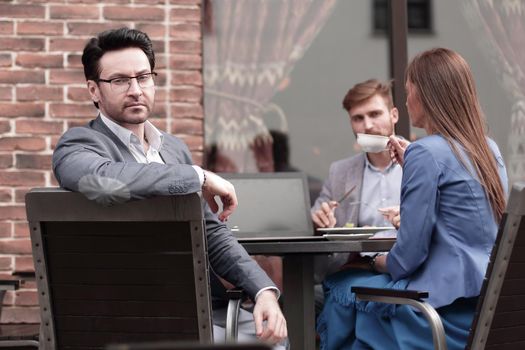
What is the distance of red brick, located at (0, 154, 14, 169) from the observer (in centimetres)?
498

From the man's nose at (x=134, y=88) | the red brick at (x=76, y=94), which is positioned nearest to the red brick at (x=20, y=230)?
the red brick at (x=76, y=94)

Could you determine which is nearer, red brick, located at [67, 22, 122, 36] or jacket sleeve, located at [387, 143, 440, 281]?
jacket sleeve, located at [387, 143, 440, 281]

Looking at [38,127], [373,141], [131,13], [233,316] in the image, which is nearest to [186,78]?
[131,13]

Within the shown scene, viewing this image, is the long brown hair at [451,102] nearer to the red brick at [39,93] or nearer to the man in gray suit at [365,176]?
the man in gray suit at [365,176]

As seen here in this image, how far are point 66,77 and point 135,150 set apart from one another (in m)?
2.15

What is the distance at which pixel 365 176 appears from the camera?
4820mm

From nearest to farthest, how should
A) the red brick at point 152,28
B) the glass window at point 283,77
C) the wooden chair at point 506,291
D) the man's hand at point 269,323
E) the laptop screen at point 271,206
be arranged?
the wooden chair at point 506,291
the man's hand at point 269,323
the laptop screen at point 271,206
the red brick at point 152,28
the glass window at point 283,77

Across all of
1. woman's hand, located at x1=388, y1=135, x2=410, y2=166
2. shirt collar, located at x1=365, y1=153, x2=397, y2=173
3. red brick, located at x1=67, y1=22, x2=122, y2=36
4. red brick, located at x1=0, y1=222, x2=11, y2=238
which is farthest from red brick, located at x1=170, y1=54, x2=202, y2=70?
woman's hand, located at x1=388, y1=135, x2=410, y2=166

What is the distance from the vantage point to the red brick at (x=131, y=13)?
505cm

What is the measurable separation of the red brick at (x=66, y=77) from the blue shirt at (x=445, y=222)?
93.4 inches

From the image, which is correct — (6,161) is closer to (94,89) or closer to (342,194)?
(342,194)

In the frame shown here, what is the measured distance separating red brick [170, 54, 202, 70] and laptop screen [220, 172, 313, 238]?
90 centimetres

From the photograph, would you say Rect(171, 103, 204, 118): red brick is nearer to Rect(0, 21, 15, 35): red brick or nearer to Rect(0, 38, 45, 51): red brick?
Rect(0, 38, 45, 51): red brick

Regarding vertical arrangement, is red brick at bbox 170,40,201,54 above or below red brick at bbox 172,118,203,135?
above
